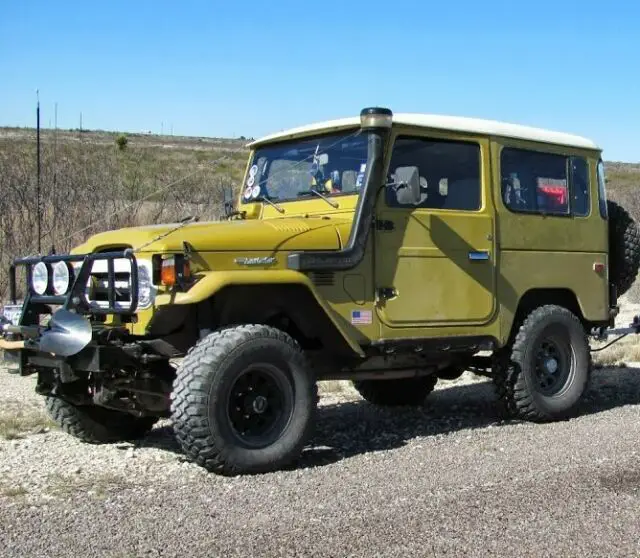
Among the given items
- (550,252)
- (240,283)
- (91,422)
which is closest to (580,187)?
(550,252)

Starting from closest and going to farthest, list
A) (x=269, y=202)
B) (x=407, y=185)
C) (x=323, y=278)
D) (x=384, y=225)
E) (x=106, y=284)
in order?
(x=106, y=284) < (x=323, y=278) < (x=407, y=185) < (x=384, y=225) < (x=269, y=202)

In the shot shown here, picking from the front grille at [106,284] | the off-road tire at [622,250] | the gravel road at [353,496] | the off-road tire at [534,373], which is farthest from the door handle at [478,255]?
the front grille at [106,284]

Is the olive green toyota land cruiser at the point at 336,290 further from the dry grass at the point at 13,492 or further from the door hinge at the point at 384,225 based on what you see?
the dry grass at the point at 13,492

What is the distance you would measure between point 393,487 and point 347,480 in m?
0.33

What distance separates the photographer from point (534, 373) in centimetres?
775

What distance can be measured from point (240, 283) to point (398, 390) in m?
3.16

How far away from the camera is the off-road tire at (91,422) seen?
22.4ft

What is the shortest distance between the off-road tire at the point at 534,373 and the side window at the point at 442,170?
120 cm

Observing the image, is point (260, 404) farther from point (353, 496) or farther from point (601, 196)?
point (601, 196)

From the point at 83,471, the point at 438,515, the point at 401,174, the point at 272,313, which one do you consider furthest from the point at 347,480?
the point at 401,174

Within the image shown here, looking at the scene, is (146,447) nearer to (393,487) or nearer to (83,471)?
(83,471)

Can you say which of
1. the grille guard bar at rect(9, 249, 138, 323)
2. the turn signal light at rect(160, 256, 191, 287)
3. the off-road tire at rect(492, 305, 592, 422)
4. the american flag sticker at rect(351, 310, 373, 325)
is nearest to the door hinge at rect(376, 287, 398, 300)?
the american flag sticker at rect(351, 310, 373, 325)

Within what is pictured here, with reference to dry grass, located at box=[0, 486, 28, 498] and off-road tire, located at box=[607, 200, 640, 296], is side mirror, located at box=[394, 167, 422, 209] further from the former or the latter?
dry grass, located at box=[0, 486, 28, 498]

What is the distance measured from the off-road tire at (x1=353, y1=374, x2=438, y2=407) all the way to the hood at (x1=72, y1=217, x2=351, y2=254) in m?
2.41
